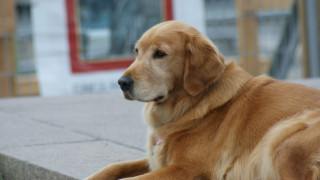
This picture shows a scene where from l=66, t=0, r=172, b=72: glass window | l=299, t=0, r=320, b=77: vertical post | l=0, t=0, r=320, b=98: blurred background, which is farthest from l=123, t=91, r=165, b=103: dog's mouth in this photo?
l=299, t=0, r=320, b=77: vertical post

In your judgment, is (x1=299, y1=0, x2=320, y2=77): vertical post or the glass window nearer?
the glass window

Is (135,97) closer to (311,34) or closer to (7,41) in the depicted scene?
(7,41)

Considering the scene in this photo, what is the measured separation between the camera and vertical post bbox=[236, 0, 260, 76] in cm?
990

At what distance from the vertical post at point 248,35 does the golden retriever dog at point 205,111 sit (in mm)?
5867

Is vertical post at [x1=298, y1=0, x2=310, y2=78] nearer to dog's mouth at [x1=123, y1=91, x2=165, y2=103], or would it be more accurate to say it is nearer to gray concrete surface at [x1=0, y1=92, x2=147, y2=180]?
gray concrete surface at [x1=0, y1=92, x2=147, y2=180]

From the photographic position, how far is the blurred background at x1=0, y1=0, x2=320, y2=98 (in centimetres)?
941

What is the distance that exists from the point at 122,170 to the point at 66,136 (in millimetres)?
1591

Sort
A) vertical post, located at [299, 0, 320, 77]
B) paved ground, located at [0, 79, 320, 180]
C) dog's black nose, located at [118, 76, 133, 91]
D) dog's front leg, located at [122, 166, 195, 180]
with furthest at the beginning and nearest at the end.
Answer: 1. vertical post, located at [299, 0, 320, 77]
2. paved ground, located at [0, 79, 320, 180]
3. dog's black nose, located at [118, 76, 133, 91]
4. dog's front leg, located at [122, 166, 195, 180]

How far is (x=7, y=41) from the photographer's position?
9.64 metres

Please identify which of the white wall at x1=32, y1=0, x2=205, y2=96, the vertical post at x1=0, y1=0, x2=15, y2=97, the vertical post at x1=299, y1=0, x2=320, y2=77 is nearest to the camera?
the white wall at x1=32, y1=0, x2=205, y2=96

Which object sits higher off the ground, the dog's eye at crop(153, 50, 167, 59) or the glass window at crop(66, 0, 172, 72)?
the dog's eye at crop(153, 50, 167, 59)

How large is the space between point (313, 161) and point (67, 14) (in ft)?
21.8

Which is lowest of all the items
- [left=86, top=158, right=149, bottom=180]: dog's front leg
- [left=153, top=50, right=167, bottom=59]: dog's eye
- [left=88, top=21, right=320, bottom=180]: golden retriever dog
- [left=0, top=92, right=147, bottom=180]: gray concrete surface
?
[left=0, top=92, right=147, bottom=180]: gray concrete surface

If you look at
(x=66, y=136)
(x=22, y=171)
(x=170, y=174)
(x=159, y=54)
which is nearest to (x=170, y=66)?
(x=159, y=54)
